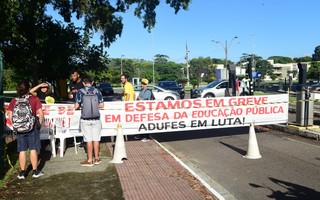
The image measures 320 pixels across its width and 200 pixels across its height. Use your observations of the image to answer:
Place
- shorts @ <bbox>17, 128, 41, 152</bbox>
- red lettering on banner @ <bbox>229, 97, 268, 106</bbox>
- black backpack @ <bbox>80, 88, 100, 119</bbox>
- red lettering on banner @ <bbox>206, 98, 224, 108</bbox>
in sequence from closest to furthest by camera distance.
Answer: shorts @ <bbox>17, 128, 41, 152</bbox>
black backpack @ <bbox>80, 88, 100, 119</bbox>
red lettering on banner @ <bbox>206, 98, 224, 108</bbox>
red lettering on banner @ <bbox>229, 97, 268, 106</bbox>

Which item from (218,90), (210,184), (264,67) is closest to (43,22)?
(218,90)

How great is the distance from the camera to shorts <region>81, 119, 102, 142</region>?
7.37 m

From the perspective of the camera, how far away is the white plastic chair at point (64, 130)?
841 centimetres

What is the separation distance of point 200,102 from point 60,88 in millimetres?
19751

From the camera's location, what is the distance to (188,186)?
6.01 m

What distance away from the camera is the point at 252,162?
7949mm

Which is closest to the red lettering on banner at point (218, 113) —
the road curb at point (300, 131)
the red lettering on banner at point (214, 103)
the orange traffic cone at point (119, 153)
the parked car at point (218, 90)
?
the red lettering on banner at point (214, 103)

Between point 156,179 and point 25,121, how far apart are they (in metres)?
2.56

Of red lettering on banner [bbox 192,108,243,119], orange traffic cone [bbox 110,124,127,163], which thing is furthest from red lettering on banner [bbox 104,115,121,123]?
red lettering on banner [bbox 192,108,243,119]

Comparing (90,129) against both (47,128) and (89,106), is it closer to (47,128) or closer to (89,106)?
(89,106)

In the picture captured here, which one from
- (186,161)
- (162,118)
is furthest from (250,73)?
(186,161)

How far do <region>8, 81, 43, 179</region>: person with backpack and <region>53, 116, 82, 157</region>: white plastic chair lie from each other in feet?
5.69

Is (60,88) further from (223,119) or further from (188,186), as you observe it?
(188,186)

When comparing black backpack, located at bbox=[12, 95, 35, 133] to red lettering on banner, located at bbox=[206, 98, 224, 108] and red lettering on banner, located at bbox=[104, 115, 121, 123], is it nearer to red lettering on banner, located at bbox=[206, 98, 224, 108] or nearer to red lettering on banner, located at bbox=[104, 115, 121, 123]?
red lettering on banner, located at bbox=[104, 115, 121, 123]
